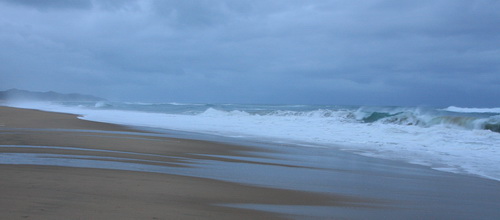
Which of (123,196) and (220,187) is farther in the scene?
(220,187)

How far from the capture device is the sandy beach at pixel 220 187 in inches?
144

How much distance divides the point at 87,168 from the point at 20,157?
1.52 metres

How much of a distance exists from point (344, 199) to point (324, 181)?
1.06m

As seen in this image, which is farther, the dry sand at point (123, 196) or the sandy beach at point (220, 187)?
the sandy beach at point (220, 187)

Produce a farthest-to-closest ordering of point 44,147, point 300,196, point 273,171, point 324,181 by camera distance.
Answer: point 44,147 < point 273,171 < point 324,181 < point 300,196

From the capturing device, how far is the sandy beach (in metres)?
3.66

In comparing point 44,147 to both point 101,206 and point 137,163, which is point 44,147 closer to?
point 137,163

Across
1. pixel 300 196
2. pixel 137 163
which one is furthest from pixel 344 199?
pixel 137 163

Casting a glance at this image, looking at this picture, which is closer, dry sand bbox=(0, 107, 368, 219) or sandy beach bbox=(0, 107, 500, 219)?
dry sand bbox=(0, 107, 368, 219)

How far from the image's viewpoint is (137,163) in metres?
6.40

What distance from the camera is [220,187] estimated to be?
15.8 ft

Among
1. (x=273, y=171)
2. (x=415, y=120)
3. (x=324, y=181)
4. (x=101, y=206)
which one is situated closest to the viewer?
(x=101, y=206)

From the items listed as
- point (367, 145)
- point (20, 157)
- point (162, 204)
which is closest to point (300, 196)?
point (162, 204)

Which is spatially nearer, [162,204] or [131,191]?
[162,204]
